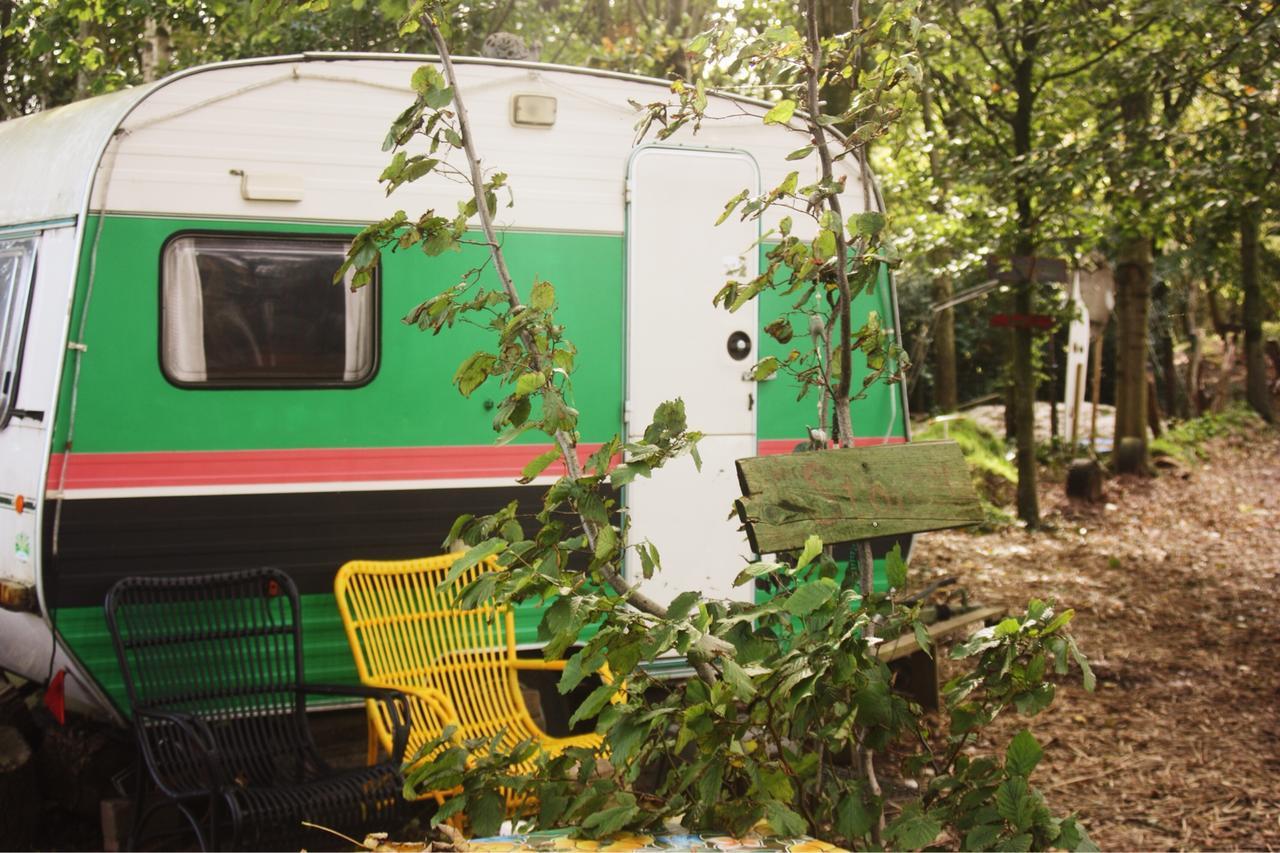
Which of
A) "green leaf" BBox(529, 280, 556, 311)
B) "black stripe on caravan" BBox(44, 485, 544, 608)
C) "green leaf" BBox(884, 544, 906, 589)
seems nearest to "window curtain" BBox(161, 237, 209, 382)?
"black stripe on caravan" BBox(44, 485, 544, 608)

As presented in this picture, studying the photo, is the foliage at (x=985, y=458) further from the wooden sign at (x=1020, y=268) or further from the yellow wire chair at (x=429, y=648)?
the yellow wire chair at (x=429, y=648)

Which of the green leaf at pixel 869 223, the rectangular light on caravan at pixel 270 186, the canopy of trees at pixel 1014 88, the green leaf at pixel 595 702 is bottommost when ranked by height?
the green leaf at pixel 595 702

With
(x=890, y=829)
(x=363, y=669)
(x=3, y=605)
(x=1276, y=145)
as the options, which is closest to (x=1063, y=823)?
(x=890, y=829)

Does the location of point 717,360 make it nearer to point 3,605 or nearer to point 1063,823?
point 3,605

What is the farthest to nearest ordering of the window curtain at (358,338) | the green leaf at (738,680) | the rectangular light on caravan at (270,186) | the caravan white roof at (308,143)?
1. the window curtain at (358,338)
2. the rectangular light on caravan at (270,186)
3. the caravan white roof at (308,143)
4. the green leaf at (738,680)

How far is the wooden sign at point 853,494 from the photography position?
7.92 feet

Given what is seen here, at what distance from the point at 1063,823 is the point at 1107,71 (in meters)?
7.54

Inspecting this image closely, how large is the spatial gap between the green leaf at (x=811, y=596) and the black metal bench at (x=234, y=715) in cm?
242

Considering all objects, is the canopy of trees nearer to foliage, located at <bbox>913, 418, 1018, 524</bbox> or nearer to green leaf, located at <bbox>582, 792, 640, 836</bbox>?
foliage, located at <bbox>913, 418, 1018, 524</bbox>

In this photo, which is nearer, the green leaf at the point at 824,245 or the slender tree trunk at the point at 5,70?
the green leaf at the point at 824,245

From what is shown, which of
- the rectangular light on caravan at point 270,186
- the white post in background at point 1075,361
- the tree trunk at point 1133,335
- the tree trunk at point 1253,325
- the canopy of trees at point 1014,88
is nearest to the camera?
the rectangular light on caravan at point 270,186

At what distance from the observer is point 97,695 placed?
15.0ft

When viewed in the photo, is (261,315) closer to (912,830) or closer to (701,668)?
(701,668)

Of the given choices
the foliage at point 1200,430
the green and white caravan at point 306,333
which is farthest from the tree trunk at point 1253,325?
the green and white caravan at point 306,333
